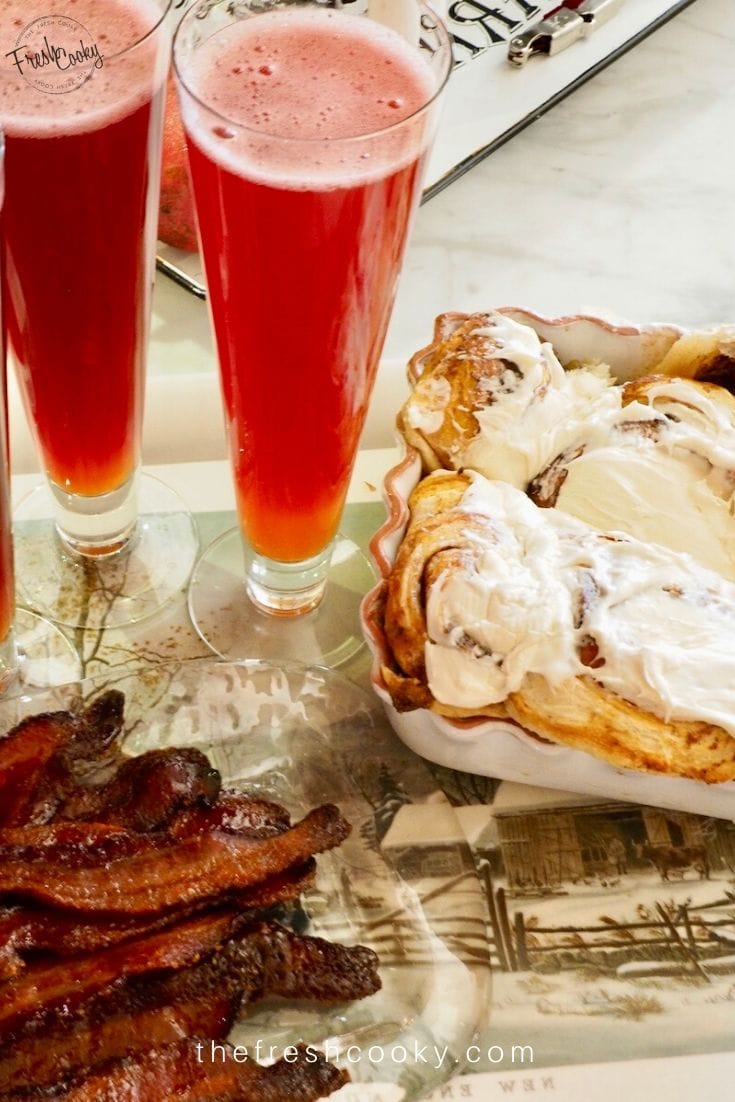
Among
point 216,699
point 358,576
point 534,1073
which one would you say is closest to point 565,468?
point 358,576

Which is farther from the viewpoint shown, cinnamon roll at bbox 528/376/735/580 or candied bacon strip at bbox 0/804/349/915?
cinnamon roll at bbox 528/376/735/580

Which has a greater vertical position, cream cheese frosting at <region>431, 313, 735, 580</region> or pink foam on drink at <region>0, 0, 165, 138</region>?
pink foam on drink at <region>0, 0, 165, 138</region>

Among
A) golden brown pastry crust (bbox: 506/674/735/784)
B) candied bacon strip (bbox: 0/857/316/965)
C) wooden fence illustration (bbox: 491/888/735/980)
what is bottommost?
wooden fence illustration (bbox: 491/888/735/980)

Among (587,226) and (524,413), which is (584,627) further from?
(587,226)

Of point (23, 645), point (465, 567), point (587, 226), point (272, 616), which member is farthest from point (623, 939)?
point (587, 226)

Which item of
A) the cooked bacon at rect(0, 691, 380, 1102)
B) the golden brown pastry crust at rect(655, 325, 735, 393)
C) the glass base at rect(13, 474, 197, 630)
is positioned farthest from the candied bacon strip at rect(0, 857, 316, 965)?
the golden brown pastry crust at rect(655, 325, 735, 393)

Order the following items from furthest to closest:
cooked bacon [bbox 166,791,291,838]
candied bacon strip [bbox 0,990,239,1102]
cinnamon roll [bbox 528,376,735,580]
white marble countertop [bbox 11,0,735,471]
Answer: white marble countertop [bbox 11,0,735,471]
cinnamon roll [bbox 528,376,735,580]
cooked bacon [bbox 166,791,291,838]
candied bacon strip [bbox 0,990,239,1102]

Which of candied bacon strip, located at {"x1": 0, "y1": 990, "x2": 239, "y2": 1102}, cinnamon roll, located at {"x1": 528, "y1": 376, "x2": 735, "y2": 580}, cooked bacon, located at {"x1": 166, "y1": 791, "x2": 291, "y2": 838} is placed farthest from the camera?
cinnamon roll, located at {"x1": 528, "y1": 376, "x2": 735, "y2": 580}

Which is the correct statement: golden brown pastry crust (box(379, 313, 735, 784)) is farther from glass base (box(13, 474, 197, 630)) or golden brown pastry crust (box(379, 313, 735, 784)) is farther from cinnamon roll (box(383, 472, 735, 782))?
glass base (box(13, 474, 197, 630))
